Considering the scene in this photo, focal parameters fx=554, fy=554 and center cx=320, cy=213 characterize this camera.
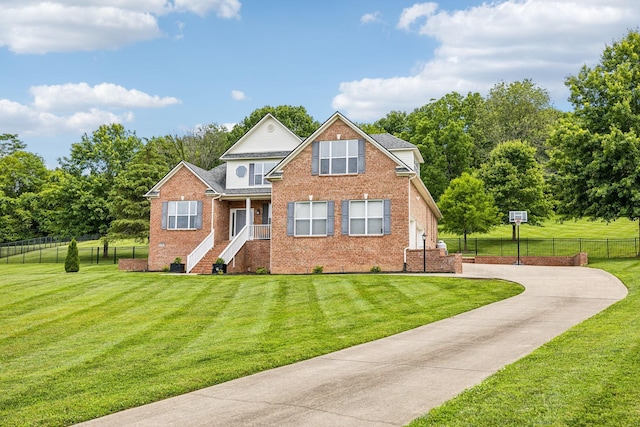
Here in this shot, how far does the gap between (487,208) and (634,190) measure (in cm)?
1493

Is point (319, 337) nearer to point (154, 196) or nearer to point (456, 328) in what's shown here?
point (456, 328)

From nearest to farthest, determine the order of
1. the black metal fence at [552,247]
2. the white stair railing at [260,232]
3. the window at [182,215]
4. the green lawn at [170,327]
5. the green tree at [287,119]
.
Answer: the green lawn at [170,327]
the white stair railing at [260,232]
the window at [182,215]
the black metal fence at [552,247]
the green tree at [287,119]

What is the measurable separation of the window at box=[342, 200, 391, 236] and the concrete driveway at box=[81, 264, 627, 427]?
13.8 m

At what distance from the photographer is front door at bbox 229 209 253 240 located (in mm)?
35125

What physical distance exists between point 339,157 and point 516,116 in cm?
5069

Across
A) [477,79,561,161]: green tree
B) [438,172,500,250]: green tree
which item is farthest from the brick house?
[477,79,561,161]: green tree

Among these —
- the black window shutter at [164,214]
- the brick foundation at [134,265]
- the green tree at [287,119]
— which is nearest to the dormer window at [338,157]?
the black window shutter at [164,214]

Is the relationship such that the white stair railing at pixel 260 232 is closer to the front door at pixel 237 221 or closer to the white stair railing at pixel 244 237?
the white stair railing at pixel 244 237

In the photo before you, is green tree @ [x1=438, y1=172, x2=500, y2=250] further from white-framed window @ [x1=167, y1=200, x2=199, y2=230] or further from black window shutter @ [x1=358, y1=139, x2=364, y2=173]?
white-framed window @ [x1=167, y1=200, x2=199, y2=230]

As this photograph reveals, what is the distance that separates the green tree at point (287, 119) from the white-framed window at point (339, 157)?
38.4 meters

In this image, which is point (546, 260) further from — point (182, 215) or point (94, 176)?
point (94, 176)

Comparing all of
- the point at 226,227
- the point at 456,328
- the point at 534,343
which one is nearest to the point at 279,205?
the point at 226,227

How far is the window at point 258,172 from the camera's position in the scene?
34.8 metres

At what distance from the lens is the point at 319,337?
1154cm
